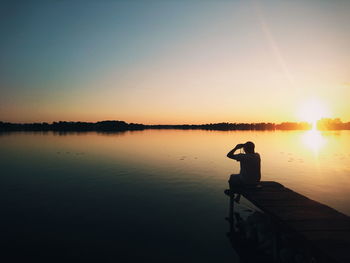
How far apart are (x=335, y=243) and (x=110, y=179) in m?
23.6

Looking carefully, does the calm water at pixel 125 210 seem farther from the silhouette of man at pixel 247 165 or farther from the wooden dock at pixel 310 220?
the silhouette of man at pixel 247 165

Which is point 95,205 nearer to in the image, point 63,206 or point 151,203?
point 63,206

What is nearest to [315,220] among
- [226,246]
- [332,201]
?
[226,246]

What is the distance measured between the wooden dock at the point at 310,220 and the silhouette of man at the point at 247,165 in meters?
0.58

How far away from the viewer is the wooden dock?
266 inches

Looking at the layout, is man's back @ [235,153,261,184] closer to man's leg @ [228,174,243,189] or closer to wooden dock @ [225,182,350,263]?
man's leg @ [228,174,243,189]

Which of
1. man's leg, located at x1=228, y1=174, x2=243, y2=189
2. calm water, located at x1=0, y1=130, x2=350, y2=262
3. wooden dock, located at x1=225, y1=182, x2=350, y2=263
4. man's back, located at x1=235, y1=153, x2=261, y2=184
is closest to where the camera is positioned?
wooden dock, located at x1=225, y1=182, x2=350, y2=263

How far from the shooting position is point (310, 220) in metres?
8.88

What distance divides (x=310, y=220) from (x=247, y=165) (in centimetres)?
431

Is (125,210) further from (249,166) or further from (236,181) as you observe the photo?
(249,166)

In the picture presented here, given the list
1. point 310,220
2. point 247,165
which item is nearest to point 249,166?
point 247,165

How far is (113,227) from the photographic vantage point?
1380 cm

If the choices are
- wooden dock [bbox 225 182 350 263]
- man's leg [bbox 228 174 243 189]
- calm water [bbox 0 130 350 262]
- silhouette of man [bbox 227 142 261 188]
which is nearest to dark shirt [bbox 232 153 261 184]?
silhouette of man [bbox 227 142 261 188]

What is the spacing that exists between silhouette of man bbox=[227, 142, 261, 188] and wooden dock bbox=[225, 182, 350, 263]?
58 centimetres
